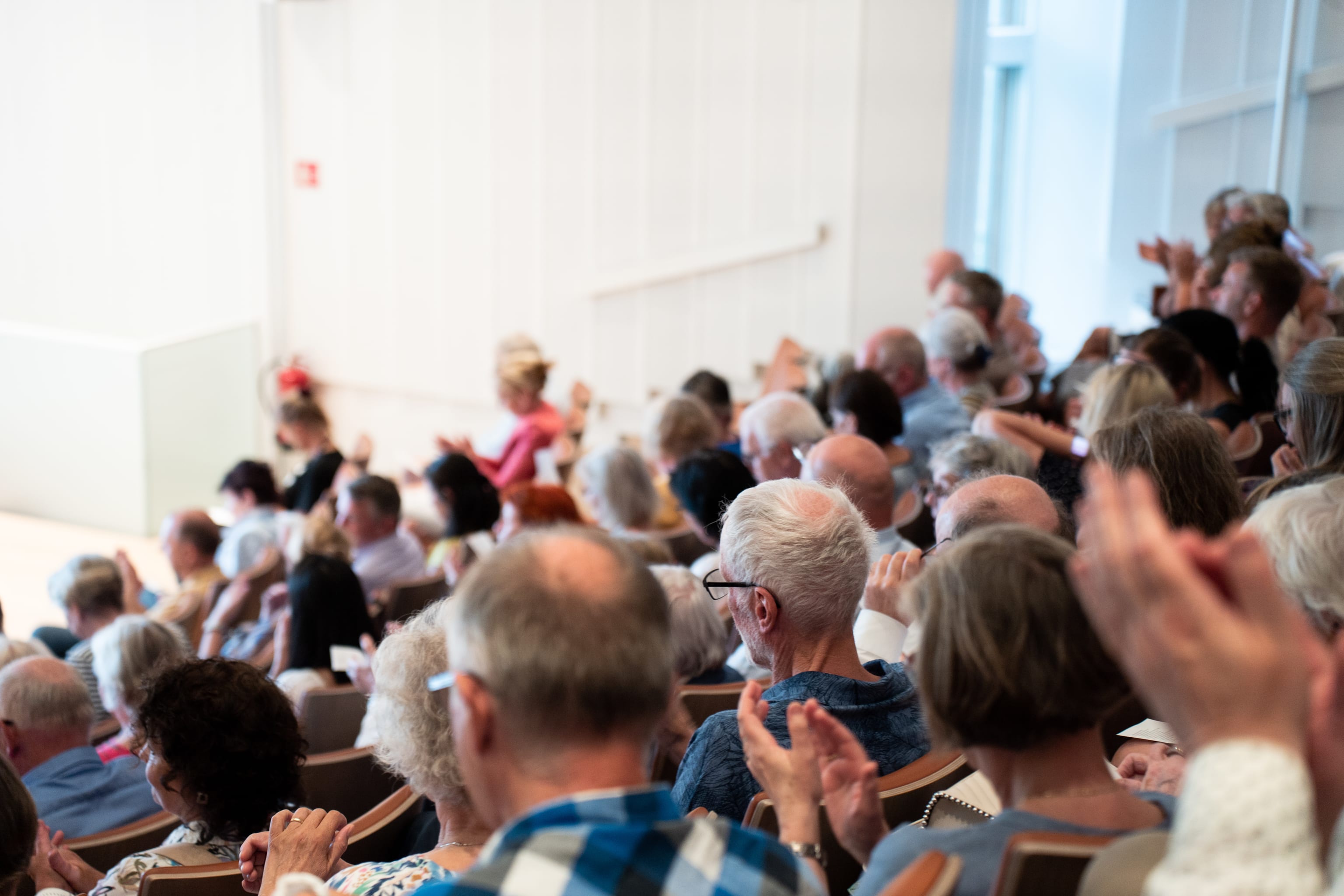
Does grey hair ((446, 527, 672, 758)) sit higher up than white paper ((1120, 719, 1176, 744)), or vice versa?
grey hair ((446, 527, 672, 758))

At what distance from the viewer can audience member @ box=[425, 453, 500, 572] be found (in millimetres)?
4887

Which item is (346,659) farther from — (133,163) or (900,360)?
(133,163)

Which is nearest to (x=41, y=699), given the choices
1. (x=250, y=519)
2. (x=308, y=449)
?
(x=250, y=519)

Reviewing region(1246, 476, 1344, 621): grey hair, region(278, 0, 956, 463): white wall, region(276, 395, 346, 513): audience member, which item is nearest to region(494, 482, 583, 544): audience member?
region(276, 395, 346, 513): audience member

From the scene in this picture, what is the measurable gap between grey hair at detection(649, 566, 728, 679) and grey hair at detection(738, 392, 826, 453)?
4.23 feet

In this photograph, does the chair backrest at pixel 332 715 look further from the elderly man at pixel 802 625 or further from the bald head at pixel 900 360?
the bald head at pixel 900 360

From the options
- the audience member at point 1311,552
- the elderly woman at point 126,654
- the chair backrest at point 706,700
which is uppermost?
the audience member at point 1311,552

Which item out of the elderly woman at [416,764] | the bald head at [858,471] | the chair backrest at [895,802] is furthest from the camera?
the bald head at [858,471]

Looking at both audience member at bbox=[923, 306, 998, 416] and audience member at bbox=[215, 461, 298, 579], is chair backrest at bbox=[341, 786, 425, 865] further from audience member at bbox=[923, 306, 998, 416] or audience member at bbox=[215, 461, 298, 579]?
audience member at bbox=[923, 306, 998, 416]

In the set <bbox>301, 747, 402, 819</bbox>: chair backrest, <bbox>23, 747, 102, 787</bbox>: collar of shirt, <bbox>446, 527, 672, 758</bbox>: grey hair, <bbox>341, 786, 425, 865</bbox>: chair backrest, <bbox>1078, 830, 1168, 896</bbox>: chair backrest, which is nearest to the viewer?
<bbox>1078, 830, 1168, 896</bbox>: chair backrest

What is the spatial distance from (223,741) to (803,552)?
43.2 inches

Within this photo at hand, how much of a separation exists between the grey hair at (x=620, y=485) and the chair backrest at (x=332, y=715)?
1.35 m

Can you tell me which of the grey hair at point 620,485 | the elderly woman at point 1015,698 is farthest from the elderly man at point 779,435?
the elderly woman at point 1015,698

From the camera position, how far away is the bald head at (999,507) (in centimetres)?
244
